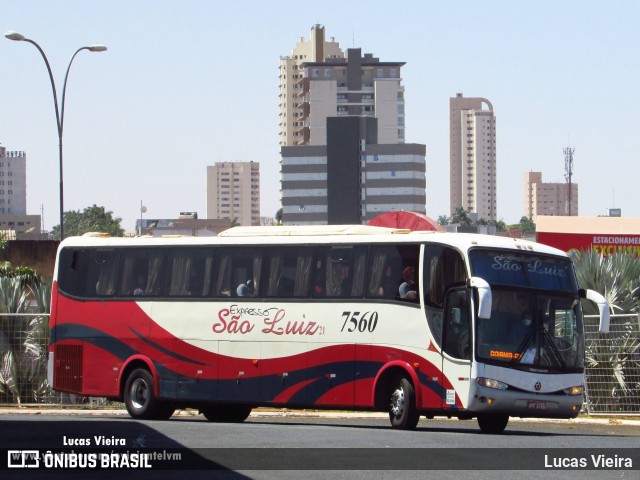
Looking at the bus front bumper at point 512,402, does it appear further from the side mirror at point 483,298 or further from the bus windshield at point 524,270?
the bus windshield at point 524,270

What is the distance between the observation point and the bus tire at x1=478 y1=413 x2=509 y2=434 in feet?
69.7

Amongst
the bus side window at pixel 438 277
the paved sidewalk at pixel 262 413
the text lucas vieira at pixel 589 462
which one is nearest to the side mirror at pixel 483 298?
the bus side window at pixel 438 277

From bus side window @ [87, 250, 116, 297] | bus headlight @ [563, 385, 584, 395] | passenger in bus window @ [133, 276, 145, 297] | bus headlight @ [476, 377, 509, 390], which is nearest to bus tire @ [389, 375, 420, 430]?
bus headlight @ [476, 377, 509, 390]

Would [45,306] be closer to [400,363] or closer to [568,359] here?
[400,363]

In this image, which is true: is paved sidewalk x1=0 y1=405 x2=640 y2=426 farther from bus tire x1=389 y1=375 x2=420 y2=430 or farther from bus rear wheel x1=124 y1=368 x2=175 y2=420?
bus tire x1=389 y1=375 x2=420 y2=430

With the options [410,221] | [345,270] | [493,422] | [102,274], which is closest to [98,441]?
[345,270]

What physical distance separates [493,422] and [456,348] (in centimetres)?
170

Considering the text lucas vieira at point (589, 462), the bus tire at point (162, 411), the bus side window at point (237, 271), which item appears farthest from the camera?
the bus tire at point (162, 411)

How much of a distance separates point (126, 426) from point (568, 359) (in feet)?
23.9

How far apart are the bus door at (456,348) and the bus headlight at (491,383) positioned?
0.20m

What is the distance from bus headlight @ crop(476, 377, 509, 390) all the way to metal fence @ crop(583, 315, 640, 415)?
5931 mm

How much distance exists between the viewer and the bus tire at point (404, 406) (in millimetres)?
20781

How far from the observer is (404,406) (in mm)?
20859

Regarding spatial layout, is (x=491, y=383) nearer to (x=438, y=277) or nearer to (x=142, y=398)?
(x=438, y=277)
